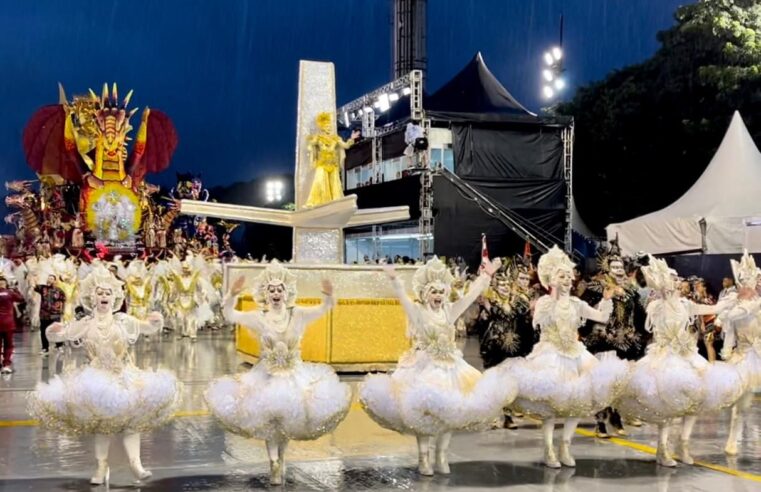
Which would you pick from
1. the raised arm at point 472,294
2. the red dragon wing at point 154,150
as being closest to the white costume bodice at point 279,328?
the raised arm at point 472,294

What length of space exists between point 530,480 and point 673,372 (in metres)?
1.50

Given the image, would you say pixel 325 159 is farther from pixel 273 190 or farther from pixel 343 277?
pixel 273 190

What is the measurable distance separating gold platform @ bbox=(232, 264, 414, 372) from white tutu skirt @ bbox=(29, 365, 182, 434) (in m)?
5.78

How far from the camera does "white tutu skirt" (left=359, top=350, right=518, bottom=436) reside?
5969 millimetres

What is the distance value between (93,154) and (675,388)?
27.8 m

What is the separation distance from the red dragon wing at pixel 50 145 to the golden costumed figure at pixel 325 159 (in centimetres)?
2049

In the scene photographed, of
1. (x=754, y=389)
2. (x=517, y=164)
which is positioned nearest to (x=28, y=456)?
(x=754, y=389)

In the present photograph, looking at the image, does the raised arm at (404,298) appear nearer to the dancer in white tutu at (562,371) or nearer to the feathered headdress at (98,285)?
the dancer in white tutu at (562,371)

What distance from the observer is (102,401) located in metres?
5.75

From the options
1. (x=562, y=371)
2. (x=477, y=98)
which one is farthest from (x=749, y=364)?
(x=477, y=98)

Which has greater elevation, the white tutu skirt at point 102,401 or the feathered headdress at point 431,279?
the feathered headdress at point 431,279

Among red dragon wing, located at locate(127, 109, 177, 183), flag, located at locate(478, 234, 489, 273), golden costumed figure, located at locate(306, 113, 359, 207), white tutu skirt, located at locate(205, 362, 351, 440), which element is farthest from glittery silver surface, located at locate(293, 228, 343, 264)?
red dragon wing, located at locate(127, 109, 177, 183)

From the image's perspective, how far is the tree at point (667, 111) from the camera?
23.7m

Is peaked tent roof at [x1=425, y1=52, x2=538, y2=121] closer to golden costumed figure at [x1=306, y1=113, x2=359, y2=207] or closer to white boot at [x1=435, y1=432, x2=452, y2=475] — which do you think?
golden costumed figure at [x1=306, y1=113, x2=359, y2=207]
